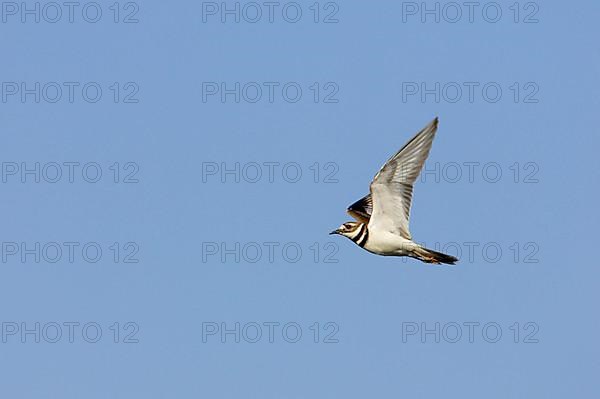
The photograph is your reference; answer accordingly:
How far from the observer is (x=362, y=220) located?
27.4 m

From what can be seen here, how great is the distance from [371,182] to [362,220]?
267 centimetres

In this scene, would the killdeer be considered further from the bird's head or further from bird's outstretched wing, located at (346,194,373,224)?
bird's outstretched wing, located at (346,194,373,224)

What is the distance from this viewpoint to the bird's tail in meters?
24.4

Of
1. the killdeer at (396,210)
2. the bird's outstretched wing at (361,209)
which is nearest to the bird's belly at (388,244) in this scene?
the killdeer at (396,210)

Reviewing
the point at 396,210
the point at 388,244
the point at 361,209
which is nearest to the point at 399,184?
the point at 396,210

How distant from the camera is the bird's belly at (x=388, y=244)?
25.3 metres

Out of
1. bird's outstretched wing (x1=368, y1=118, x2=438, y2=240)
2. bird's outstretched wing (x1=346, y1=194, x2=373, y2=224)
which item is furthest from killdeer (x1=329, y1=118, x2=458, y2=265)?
bird's outstretched wing (x1=346, y1=194, x2=373, y2=224)

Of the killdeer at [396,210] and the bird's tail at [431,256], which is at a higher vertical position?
the killdeer at [396,210]

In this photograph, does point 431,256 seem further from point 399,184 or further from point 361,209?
point 361,209

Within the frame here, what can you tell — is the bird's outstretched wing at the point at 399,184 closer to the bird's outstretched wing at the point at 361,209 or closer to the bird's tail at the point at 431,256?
the bird's tail at the point at 431,256

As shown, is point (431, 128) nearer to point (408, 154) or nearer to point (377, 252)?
point (408, 154)

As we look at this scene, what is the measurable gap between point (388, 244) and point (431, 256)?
1146 millimetres

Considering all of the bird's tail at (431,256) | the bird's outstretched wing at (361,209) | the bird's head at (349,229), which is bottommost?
the bird's tail at (431,256)

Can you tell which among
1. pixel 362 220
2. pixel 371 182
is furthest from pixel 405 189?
pixel 362 220
